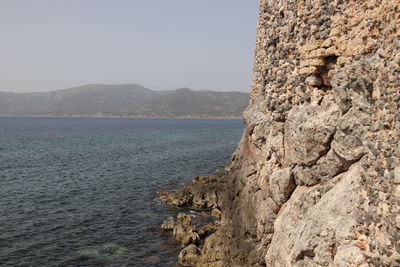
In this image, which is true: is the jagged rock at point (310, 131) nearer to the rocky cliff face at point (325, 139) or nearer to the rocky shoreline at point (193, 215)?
the rocky cliff face at point (325, 139)

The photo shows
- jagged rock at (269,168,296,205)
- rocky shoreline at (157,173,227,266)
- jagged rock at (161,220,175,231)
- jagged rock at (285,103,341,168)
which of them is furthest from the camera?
jagged rock at (161,220,175,231)

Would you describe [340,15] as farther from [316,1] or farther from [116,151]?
[116,151]

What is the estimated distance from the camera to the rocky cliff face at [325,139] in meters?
8.53

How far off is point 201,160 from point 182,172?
33.6 ft

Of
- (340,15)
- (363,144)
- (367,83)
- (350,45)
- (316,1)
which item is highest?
(316,1)

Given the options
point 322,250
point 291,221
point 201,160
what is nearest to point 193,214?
point 291,221

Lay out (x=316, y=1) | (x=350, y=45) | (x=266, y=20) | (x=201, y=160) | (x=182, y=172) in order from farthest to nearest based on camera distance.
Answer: (x=201, y=160) < (x=182, y=172) < (x=266, y=20) < (x=316, y=1) < (x=350, y=45)

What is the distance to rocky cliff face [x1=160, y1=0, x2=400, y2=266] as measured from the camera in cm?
853


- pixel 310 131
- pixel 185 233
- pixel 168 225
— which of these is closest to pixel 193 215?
pixel 168 225

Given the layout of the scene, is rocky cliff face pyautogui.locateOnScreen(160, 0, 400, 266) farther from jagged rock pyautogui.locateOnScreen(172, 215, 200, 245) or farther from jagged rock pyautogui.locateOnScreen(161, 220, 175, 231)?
jagged rock pyautogui.locateOnScreen(161, 220, 175, 231)

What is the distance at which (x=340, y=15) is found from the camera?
11.0 m

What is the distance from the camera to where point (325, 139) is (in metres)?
11.6

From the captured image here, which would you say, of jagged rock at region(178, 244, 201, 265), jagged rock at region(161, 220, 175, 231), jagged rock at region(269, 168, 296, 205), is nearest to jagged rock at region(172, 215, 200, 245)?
jagged rock at region(161, 220, 175, 231)

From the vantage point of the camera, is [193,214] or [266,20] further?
[193,214]
